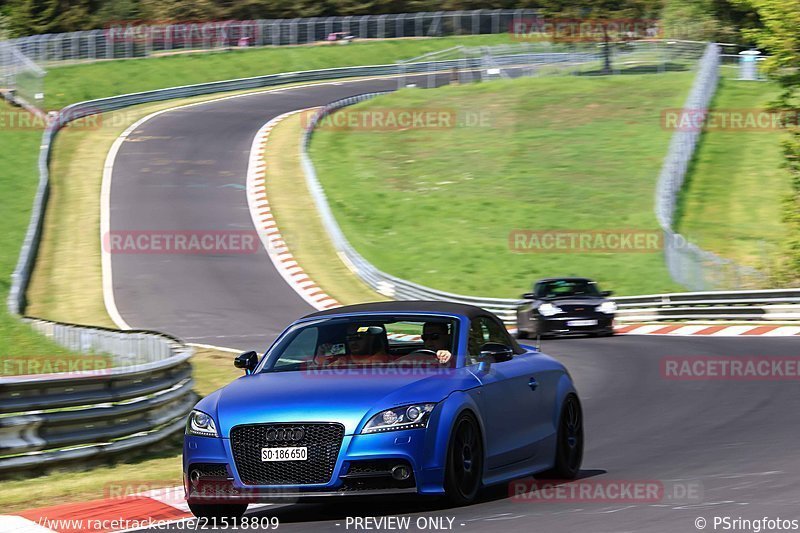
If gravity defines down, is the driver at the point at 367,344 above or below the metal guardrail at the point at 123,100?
above

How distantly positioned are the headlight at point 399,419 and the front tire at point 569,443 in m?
2.17

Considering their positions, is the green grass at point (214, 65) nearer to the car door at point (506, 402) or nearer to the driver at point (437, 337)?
the car door at point (506, 402)

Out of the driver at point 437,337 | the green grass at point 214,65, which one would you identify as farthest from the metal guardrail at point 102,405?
the green grass at point 214,65

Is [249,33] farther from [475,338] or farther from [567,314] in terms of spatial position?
[475,338]

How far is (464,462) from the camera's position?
877cm

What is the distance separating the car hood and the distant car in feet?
59.0

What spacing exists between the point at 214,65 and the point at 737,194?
37338 millimetres

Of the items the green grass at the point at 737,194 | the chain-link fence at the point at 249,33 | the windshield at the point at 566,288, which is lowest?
the green grass at the point at 737,194

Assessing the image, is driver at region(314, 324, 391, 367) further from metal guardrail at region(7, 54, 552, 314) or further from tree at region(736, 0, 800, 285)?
tree at region(736, 0, 800, 285)

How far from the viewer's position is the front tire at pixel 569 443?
10.3m

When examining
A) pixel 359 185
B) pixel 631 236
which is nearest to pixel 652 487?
pixel 631 236

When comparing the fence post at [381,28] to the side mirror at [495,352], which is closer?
the side mirror at [495,352]

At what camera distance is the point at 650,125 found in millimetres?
55812

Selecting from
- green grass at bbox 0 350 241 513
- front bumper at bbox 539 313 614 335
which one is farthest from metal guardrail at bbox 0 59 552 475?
front bumper at bbox 539 313 614 335
